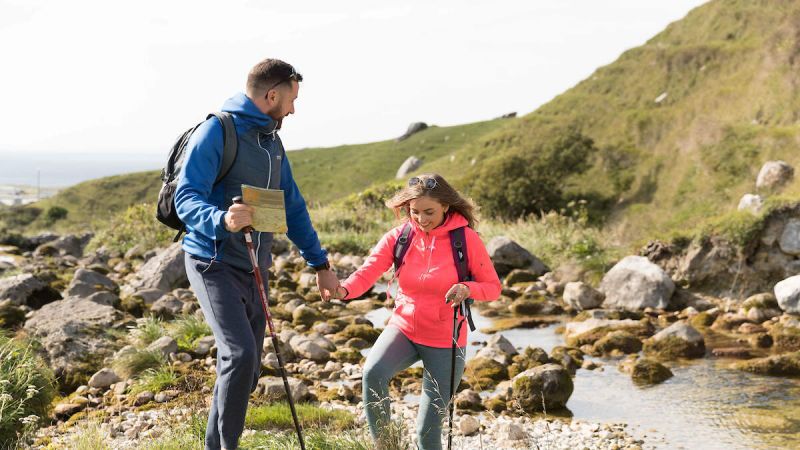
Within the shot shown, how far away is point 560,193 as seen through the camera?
28.7 meters

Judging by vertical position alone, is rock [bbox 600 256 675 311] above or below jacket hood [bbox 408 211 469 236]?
below

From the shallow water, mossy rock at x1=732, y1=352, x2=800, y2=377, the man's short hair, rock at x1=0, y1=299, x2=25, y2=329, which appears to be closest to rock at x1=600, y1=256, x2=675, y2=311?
the shallow water

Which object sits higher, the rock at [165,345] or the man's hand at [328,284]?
the man's hand at [328,284]

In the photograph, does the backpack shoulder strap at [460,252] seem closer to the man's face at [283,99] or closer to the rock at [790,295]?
the man's face at [283,99]

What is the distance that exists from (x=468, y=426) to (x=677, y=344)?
162 inches

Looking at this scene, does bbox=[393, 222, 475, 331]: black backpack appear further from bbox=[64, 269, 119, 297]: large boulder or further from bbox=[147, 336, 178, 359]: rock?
bbox=[64, 269, 119, 297]: large boulder

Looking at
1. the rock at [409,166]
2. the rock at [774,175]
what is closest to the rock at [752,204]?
the rock at [774,175]

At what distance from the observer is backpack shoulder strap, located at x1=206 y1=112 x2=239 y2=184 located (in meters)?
4.25

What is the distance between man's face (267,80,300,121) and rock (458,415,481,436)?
132 inches

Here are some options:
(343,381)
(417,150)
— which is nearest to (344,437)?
(343,381)

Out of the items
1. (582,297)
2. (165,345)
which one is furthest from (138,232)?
(165,345)

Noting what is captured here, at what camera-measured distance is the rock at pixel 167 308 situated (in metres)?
10.8

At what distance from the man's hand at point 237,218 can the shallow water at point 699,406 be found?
4.38m

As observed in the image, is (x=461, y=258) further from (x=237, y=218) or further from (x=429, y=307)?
(x=237, y=218)
